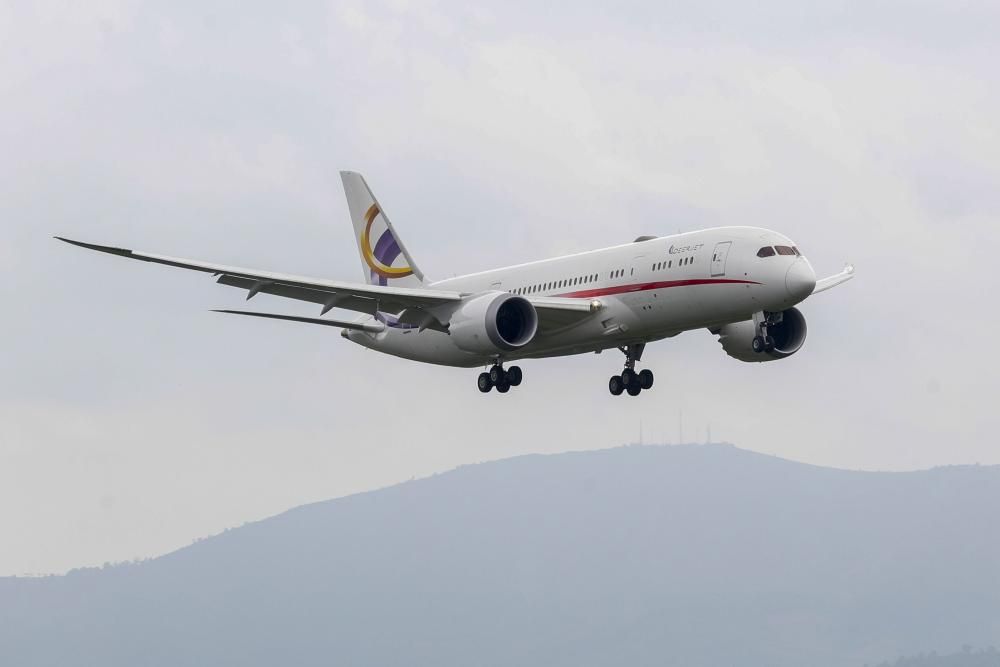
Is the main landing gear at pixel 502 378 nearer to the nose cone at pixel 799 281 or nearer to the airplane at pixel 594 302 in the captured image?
the airplane at pixel 594 302

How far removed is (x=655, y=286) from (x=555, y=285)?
566 cm

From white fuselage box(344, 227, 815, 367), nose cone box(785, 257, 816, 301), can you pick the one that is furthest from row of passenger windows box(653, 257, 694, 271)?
nose cone box(785, 257, 816, 301)

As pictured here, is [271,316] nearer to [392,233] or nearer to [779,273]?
[392,233]

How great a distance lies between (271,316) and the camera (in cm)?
5606

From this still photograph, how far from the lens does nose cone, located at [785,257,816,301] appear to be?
48531 mm

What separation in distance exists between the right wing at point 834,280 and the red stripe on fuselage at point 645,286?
12.0 m

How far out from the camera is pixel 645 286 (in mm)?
51656

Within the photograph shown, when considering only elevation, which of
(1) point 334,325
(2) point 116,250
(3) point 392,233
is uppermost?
(3) point 392,233

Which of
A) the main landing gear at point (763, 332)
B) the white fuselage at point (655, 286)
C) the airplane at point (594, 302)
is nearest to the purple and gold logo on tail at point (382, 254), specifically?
the airplane at point (594, 302)

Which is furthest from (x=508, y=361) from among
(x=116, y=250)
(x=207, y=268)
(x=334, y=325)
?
(x=116, y=250)

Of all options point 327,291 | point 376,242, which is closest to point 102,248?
point 327,291

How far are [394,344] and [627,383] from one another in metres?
9.81

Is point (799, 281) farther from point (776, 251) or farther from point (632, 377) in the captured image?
point (632, 377)

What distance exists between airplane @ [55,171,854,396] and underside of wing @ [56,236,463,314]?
0.15ft
